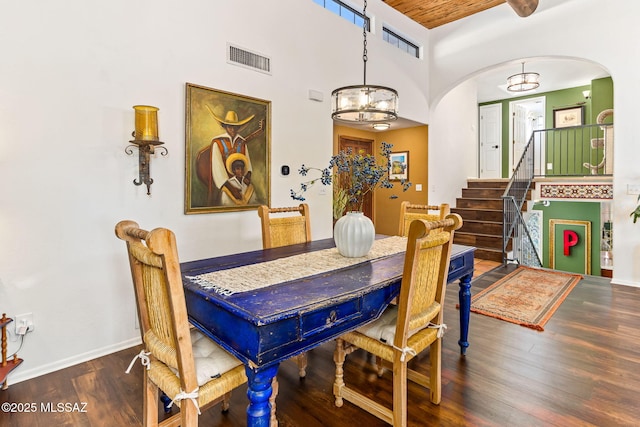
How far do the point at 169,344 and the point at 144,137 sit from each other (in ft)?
5.80

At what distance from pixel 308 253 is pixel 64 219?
172 cm

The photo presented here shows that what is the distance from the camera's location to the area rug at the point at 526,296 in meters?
3.25

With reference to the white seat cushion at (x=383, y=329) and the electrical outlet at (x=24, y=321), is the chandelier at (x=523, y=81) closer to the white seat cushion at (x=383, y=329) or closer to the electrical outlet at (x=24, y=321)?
the white seat cushion at (x=383, y=329)

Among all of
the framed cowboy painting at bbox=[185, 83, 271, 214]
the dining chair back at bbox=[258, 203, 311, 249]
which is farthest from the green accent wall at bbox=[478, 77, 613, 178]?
the dining chair back at bbox=[258, 203, 311, 249]

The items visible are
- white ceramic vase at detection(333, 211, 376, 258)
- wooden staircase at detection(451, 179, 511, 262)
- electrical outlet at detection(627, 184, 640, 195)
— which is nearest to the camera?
white ceramic vase at detection(333, 211, 376, 258)

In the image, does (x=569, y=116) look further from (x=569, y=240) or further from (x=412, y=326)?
(x=412, y=326)

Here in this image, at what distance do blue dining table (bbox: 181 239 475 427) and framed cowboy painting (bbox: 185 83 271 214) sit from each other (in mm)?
1329

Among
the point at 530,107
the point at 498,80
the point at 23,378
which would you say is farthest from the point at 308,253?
the point at 530,107

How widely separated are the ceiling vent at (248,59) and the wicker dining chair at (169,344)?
8.04 ft

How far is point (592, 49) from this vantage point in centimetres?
440

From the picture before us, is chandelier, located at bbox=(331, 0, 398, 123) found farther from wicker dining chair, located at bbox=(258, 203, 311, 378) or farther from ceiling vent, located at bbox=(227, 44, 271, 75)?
ceiling vent, located at bbox=(227, 44, 271, 75)

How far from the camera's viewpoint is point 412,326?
1.73m

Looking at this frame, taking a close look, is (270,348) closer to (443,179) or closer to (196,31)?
(196,31)

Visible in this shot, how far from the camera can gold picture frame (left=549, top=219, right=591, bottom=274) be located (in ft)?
26.1
